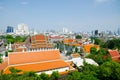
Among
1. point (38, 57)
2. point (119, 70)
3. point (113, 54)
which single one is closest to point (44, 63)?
point (38, 57)

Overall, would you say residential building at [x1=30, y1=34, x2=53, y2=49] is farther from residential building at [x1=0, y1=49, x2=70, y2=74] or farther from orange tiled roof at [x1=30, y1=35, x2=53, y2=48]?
residential building at [x1=0, y1=49, x2=70, y2=74]

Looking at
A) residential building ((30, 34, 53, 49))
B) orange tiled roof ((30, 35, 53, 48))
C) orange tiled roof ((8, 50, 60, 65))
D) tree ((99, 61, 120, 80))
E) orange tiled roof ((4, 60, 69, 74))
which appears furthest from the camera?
orange tiled roof ((30, 35, 53, 48))

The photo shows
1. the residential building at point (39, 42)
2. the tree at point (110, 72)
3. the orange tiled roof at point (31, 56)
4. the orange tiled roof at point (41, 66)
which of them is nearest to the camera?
the tree at point (110, 72)

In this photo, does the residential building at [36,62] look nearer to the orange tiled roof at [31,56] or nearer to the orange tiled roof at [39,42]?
the orange tiled roof at [31,56]

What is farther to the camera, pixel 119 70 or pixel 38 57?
pixel 38 57

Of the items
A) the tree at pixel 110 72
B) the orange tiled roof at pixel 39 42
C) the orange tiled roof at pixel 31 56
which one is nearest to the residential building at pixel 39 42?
the orange tiled roof at pixel 39 42

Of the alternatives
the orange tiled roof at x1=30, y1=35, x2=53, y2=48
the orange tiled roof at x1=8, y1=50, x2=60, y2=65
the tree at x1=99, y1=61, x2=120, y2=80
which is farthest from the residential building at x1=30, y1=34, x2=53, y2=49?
the tree at x1=99, y1=61, x2=120, y2=80

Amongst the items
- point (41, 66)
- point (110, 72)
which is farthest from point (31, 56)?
point (110, 72)

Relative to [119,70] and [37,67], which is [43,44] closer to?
[37,67]
